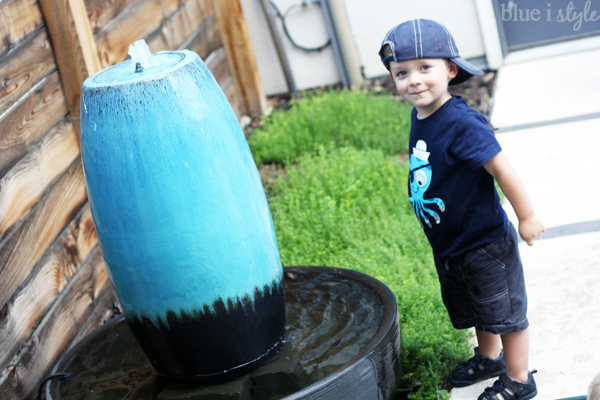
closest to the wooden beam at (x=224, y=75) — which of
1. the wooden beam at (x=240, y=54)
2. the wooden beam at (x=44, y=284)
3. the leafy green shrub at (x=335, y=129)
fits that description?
the wooden beam at (x=240, y=54)

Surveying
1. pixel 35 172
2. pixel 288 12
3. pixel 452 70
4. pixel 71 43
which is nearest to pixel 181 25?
pixel 288 12

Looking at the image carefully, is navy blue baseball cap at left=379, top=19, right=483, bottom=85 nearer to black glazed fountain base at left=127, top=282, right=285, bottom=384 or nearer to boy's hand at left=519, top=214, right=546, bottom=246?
boy's hand at left=519, top=214, right=546, bottom=246

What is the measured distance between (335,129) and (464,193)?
275 cm

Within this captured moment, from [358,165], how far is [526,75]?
83.5 inches

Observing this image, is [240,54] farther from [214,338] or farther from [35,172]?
[214,338]

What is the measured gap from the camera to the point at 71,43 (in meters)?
2.81

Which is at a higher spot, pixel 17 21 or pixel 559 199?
pixel 17 21

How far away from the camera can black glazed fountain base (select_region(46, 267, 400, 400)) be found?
68.8 inches

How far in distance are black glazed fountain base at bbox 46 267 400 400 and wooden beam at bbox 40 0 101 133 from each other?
1.21 meters

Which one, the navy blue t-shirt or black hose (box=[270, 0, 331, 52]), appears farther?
black hose (box=[270, 0, 331, 52])

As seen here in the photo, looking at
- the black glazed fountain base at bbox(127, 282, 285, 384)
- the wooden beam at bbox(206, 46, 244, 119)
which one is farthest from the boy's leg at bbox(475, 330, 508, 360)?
the wooden beam at bbox(206, 46, 244, 119)

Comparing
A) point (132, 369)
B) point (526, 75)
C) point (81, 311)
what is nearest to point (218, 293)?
point (132, 369)

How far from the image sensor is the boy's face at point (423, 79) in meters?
1.77

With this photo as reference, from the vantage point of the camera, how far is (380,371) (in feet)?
5.88
